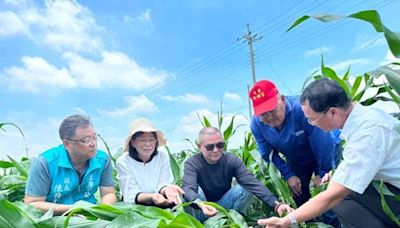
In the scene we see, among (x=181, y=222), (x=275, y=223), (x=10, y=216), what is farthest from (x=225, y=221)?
(x=10, y=216)

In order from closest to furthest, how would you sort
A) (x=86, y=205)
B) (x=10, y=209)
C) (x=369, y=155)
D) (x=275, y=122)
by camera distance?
(x=10, y=209), (x=86, y=205), (x=369, y=155), (x=275, y=122)

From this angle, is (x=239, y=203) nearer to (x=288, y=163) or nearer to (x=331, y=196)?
(x=288, y=163)

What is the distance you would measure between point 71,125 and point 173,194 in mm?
625

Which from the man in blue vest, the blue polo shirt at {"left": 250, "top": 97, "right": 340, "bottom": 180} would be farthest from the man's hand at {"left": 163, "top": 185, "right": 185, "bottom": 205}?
the blue polo shirt at {"left": 250, "top": 97, "right": 340, "bottom": 180}

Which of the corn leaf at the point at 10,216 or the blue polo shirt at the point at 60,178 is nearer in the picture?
the corn leaf at the point at 10,216

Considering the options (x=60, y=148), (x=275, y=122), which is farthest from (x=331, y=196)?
(x=60, y=148)

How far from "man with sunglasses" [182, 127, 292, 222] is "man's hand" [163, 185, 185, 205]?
0.40 ft

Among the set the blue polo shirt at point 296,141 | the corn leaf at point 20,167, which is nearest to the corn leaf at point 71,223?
the blue polo shirt at point 296,141

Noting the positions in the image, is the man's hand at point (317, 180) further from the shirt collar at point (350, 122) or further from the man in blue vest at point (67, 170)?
the man in blue vest at point (67, 170)

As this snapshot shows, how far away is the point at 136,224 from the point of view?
1083 millimetres

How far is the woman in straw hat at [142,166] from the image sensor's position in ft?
7.59

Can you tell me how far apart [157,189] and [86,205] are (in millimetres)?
1131

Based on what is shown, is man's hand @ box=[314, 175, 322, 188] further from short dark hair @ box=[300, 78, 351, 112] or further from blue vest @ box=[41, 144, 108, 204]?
blue vest @ box=[41, 144, 108, 204]

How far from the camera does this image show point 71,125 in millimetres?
2057
